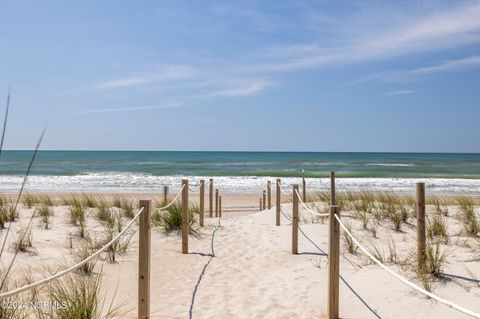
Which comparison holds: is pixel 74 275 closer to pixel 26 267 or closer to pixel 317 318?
pixel 26 267

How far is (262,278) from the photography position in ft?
21.3

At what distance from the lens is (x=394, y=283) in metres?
5.46

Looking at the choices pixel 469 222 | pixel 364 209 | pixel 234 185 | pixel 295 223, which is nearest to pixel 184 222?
pixel 295 223

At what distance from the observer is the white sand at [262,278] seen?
492 cm

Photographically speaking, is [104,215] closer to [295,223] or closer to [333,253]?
[295,223]

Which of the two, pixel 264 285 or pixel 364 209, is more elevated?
pixel 364 209

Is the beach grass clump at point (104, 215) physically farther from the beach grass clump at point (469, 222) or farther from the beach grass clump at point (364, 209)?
the beach grass clump at point (469, 222)

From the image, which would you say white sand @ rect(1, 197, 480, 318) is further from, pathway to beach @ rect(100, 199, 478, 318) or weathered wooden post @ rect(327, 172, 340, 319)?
weathered wooden post @ rect(327, 172, 340, 319)

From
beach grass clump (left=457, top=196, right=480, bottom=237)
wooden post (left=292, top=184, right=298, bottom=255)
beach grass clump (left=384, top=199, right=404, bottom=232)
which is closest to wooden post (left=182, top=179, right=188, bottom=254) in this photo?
wooden post (left=292, top=184, right=298, bottom=255)

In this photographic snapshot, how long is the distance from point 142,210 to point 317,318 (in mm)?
2276

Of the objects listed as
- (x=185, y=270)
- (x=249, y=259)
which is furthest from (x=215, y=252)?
(x=185, y=270)

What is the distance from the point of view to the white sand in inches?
194

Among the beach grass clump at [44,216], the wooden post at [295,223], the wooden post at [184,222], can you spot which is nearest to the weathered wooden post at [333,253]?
the wooden post at [295,223]


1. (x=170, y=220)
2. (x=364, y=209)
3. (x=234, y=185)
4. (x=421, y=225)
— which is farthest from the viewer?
(x=234, y=185)
